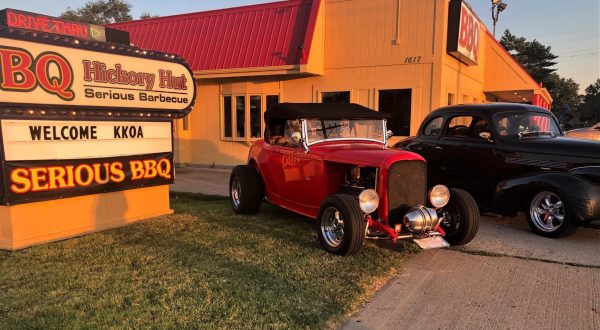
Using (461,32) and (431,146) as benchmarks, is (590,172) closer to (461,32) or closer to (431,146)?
(431,146)

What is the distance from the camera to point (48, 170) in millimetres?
5707

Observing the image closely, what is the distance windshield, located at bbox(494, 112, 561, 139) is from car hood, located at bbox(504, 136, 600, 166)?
0.23m

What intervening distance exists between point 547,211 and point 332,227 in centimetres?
331

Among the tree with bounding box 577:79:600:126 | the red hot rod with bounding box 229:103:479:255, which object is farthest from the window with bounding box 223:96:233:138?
the tree with bounding box 577:79:600:126

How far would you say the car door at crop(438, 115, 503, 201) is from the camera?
705 centimetres

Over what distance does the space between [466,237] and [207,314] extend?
3.33 m

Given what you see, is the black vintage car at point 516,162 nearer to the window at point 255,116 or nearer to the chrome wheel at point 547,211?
the chrome wheel at point 547,211

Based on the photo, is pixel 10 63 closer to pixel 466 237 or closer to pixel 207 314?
pixel 207 314

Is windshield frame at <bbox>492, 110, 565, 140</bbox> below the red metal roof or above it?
below

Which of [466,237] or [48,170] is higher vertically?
[48,170]

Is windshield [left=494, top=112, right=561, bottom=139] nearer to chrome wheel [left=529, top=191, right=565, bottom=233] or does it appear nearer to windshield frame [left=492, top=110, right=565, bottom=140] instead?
windshield frame [left=492, top=110, right=565, bottom=140]

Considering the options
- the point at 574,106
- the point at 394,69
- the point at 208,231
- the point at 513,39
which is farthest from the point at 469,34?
the point at 574,106

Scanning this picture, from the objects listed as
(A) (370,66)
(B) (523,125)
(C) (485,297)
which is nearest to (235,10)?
(A) (370,66)

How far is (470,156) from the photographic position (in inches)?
288
